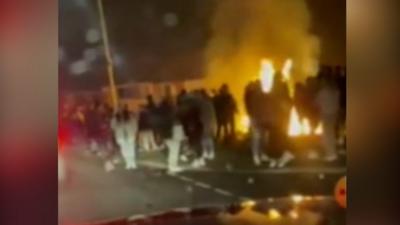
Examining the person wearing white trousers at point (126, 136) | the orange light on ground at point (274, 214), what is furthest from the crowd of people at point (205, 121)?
the orange light on ground at point (274, 214)

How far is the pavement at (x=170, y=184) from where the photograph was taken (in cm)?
153

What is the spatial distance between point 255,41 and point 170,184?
1.46 feet

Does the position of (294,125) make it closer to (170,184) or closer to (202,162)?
(202,162)

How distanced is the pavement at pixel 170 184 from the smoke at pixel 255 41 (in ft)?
0.70

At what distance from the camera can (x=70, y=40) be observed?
1.52 meters

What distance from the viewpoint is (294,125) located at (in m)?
1.61

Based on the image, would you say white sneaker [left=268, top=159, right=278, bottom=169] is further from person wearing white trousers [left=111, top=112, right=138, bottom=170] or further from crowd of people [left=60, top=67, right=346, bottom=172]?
person wearing white trousers [left=111, top=112, right=138, bottom=170]

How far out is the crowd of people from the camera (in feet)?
5.05

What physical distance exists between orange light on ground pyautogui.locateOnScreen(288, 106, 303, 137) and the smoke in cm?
9

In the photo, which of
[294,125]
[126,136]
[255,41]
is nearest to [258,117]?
[294,125]

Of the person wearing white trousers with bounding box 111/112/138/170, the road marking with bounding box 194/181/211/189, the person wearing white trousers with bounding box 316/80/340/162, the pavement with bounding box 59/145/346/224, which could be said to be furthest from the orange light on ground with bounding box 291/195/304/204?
the person wearing white trousers with bounding box 111/112/138/170

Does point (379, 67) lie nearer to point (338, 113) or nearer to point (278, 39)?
point (338, 113)

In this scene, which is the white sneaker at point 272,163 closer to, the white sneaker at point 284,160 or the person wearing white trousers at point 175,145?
the white sneaker at point 284,160

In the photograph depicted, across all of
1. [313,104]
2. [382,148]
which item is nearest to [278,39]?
[313,104]
